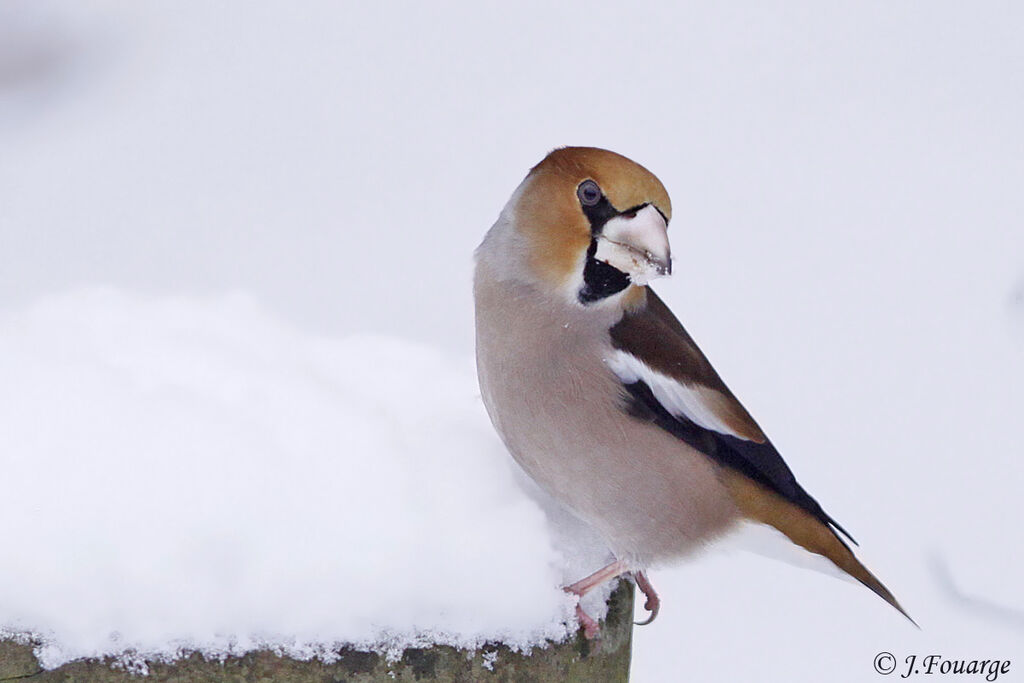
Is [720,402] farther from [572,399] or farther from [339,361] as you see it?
[339,361]

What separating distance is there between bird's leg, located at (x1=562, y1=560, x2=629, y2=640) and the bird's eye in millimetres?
623

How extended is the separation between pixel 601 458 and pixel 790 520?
402mm

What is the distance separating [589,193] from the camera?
1.94 meters

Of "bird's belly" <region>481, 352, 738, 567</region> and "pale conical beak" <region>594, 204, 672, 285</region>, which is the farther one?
"bird's belly" <region>481, 352, 738, 567</region>

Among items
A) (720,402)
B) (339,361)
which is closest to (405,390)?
(339,361)

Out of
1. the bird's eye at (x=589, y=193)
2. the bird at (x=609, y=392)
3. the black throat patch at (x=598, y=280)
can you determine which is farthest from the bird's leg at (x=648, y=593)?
the bird's eye at (x=589, y=193)

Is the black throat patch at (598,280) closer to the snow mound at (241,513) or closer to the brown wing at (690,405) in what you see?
the brown wing at (690,405)

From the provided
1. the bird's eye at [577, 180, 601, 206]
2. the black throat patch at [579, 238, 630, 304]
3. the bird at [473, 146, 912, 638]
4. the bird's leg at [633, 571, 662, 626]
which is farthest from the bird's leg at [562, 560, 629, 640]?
the bird's eye at [577, 180, 601, 206]

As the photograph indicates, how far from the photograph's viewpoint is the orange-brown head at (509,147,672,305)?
1854mm

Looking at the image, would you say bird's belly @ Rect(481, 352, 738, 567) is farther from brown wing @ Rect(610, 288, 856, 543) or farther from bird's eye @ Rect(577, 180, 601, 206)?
bird's eye @ Rect(577, 180, 601, 206)

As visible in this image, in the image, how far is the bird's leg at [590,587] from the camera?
179 centimetres

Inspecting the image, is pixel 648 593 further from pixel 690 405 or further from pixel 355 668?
pixel 355 668

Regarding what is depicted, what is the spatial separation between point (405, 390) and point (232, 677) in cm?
70

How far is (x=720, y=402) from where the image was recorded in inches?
82.4
